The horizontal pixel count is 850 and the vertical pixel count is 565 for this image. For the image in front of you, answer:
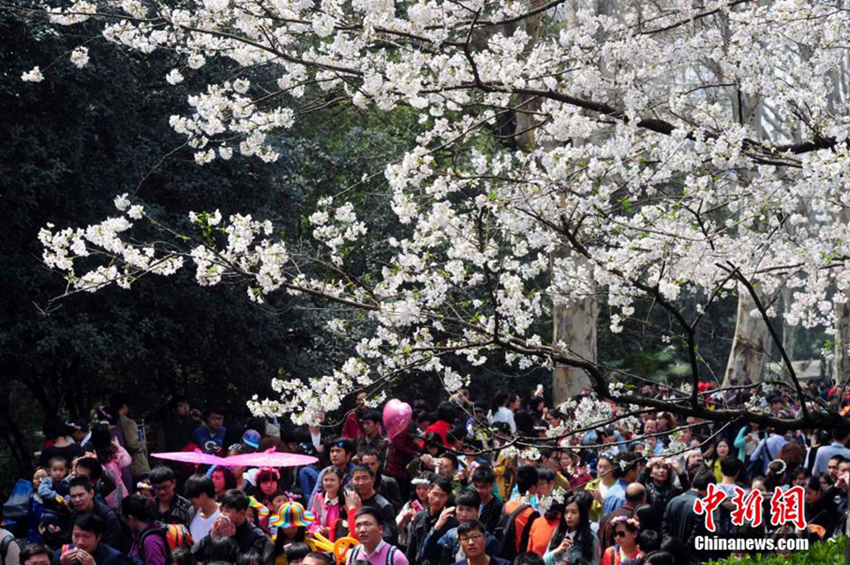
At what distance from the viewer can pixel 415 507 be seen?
7734 mm

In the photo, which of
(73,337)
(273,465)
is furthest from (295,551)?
(73,337)

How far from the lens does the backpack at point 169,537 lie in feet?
23.4

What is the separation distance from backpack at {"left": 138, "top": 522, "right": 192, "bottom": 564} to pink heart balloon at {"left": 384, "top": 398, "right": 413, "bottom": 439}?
2.99 metres

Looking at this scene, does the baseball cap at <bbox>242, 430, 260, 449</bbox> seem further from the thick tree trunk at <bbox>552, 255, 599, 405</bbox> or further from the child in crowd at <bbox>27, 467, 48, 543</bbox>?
the thick tree trunk at <bbox>552, 255, 599, 405</bbox>

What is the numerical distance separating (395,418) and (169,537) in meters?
3.20

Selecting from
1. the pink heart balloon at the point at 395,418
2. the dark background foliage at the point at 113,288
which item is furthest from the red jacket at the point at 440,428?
the dark background foliage at the point at 113,288

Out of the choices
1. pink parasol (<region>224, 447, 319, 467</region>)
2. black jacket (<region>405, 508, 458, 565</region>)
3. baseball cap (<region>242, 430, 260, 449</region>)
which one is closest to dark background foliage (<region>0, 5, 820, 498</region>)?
baseball cap (<region>242, 430, 260, 449</region>)

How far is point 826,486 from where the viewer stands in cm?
837

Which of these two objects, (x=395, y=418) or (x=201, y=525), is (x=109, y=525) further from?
(x=395, y=418)

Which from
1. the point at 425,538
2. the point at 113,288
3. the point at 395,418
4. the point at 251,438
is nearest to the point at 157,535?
the point at 425,538

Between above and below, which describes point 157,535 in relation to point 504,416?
below

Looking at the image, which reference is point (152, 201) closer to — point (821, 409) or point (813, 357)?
point (821, 409)

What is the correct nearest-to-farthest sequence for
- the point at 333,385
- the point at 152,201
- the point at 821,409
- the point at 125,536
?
the point at 821,409
the point at 333,385
the point at 125,536
the point at 152,201

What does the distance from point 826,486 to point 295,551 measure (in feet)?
14.3
